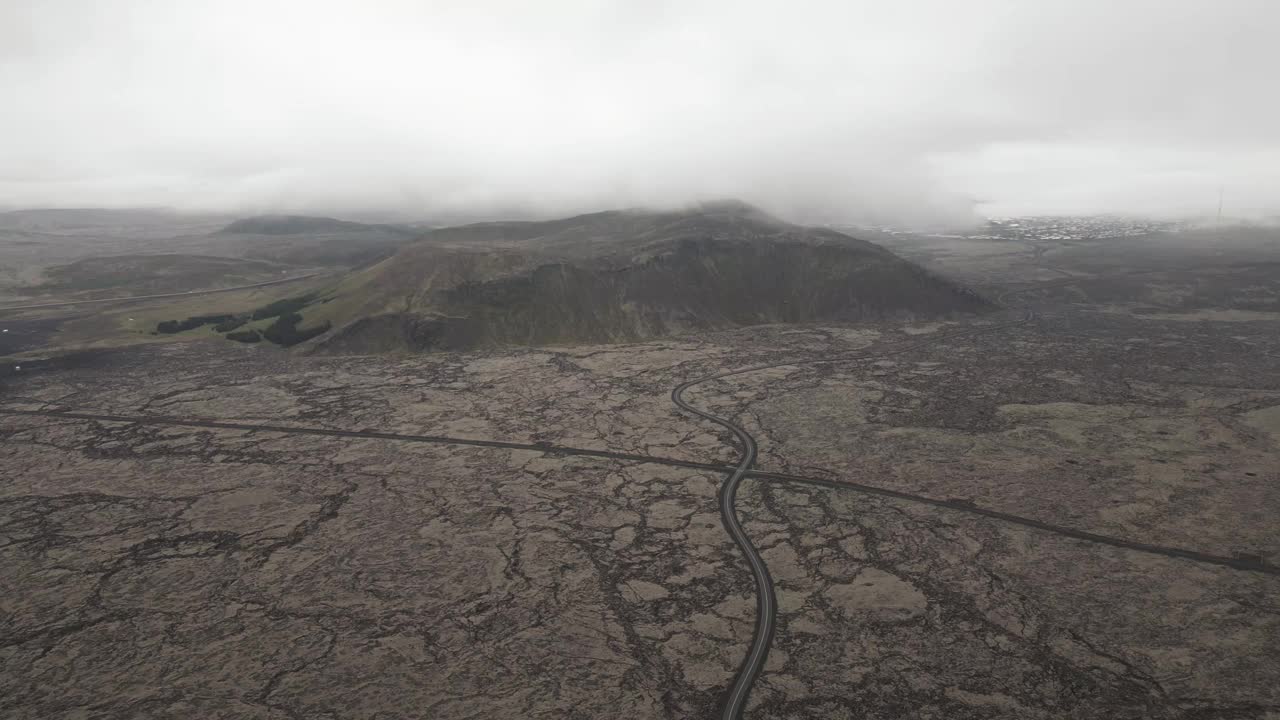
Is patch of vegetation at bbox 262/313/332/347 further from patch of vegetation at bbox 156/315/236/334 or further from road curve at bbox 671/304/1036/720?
road curve at bbox 671/304/1036/720

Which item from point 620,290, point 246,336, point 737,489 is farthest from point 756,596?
point 246,336

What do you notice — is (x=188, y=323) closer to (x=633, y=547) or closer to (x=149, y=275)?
(x=149, y=275)

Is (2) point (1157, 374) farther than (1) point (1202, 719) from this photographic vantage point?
Yes

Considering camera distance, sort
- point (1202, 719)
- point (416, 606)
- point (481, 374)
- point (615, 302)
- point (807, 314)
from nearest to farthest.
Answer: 1. point (1202, 719)
2. point (416, 606)
3. point (481, 374)
4. point (615, 302)
5. point (807, 314)

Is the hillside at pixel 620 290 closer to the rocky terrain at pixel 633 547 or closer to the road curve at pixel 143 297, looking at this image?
the rocky terrain at pixel 633 547

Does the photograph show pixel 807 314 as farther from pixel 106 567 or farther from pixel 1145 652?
pixel 106 567

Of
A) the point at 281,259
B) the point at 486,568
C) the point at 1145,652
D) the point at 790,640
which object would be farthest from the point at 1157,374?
the point at 281,259

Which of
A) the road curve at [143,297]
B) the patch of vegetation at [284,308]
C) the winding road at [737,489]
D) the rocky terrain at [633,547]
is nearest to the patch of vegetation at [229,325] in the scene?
the patch of vegetation at [284,308]
